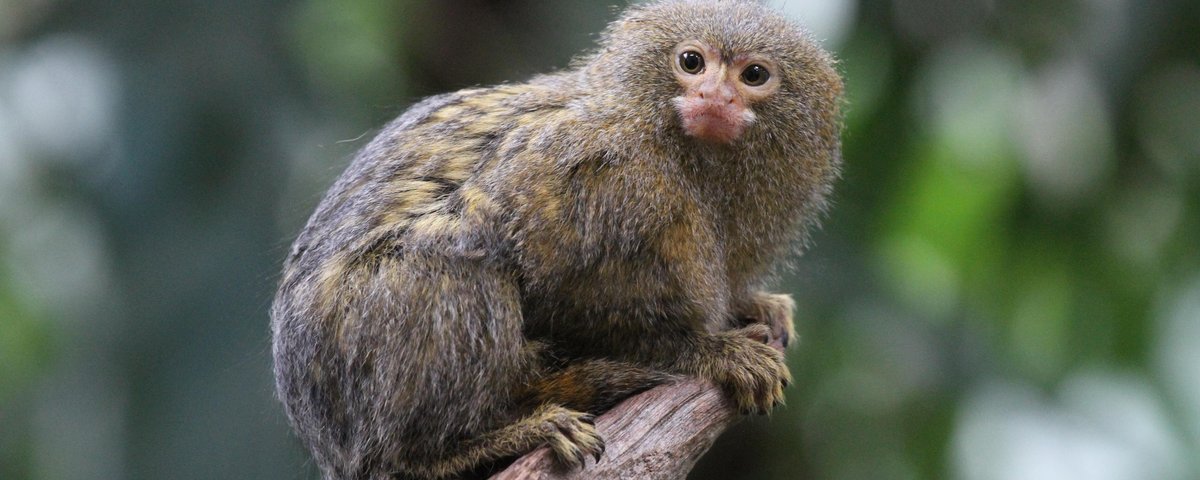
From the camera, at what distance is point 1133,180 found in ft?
19.0

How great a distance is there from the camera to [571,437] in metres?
2.99

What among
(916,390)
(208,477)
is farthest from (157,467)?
(916,390)

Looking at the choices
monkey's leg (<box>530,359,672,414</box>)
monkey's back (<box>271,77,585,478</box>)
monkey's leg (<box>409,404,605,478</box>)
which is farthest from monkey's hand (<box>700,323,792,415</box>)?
monkey's back (<box>271,77,585,478</box>)

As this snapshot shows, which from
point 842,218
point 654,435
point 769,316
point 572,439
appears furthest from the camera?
point 842,218

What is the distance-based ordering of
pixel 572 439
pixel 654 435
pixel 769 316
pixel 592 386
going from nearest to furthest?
1. pixel 572 439
2. pixel 654 435
3. pixel 592 386
4. pixel 769 316

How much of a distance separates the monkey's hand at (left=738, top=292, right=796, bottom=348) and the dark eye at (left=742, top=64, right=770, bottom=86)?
78 cm

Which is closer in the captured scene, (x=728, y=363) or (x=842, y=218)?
(x=728, y=363)

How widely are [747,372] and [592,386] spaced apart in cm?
42

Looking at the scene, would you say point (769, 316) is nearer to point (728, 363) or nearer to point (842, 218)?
point (728, 363)

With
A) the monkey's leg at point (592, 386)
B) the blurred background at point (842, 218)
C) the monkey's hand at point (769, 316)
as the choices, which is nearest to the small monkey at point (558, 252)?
the monkey's leg at point (592, 386)

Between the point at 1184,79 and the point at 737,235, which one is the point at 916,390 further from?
the point at 737,235

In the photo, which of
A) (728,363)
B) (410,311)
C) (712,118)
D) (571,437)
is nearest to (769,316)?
(728,363)

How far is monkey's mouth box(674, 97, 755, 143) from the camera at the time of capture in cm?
324

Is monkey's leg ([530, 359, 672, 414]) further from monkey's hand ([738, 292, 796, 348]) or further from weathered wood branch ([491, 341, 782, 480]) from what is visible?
monkey's hand ([738, 292, 796, 348])
